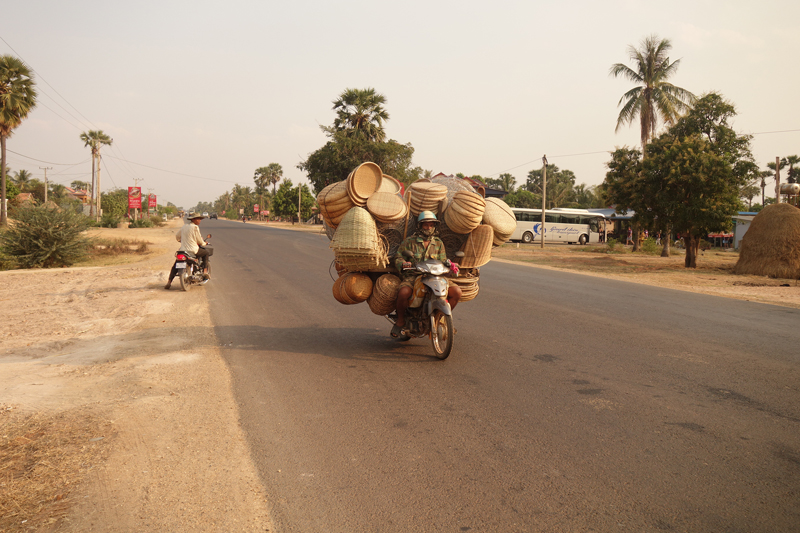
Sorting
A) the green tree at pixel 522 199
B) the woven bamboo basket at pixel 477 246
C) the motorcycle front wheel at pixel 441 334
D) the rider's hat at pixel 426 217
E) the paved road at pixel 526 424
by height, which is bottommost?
the paved road at pixel 526 424

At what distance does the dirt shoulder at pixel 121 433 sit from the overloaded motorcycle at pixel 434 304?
7.52ft

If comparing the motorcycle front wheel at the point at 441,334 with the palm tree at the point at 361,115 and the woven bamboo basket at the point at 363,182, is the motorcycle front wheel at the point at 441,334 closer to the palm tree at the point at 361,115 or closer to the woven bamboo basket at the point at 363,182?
the woven bamboo basket at the point at 363,182

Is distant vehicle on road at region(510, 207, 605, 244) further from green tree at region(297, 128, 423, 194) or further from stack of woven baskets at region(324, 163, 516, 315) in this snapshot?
stack of woven baskets at region(324, 163, 516, 315)

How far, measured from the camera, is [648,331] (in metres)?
7.83

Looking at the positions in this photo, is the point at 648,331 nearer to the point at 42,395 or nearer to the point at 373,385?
the point at 373,385

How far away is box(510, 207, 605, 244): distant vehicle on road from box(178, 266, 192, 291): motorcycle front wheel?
3728 centimetres

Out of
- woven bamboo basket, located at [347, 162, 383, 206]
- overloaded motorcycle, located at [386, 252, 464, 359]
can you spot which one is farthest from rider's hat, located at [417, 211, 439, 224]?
woven bamboo basket, located at [347, 162, 383, 206]

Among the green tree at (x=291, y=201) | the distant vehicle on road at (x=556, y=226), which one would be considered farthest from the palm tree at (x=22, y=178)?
the distant vehicle on road at (x=556, y=226)

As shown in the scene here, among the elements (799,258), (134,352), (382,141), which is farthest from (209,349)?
(382,141)

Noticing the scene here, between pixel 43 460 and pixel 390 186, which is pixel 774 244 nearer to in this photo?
pixel 390 186

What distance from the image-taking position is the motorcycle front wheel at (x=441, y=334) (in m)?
5.97

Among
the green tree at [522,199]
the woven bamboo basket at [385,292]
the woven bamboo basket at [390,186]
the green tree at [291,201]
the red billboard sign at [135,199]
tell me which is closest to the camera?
the woven bamboo basket at [385,292]

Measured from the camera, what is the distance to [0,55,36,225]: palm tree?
33844mm

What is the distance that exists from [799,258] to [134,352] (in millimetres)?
18938
